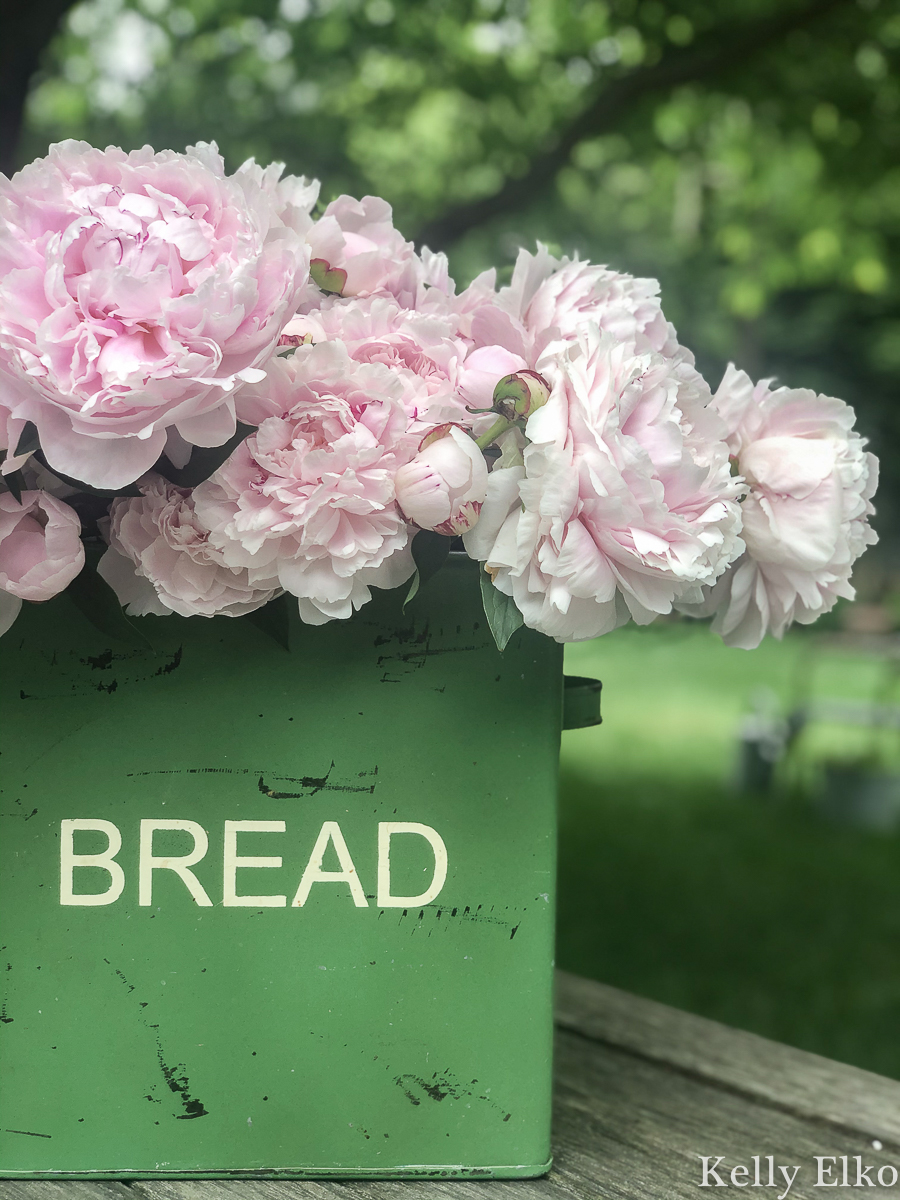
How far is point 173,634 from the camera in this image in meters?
0.58

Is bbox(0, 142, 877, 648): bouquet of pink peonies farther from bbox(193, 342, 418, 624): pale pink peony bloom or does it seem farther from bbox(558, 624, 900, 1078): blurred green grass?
bbox(558, 624, 900, 1078): blurred green grass

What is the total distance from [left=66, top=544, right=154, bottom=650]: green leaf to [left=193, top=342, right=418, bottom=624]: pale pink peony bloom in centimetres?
9

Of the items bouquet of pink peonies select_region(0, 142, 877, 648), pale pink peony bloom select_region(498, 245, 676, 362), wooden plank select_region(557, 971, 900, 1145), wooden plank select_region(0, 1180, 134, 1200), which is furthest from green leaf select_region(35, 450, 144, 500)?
wooden plank select_region(557, 971, 900, 1145)

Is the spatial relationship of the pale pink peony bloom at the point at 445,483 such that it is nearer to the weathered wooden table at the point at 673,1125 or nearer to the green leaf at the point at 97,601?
the green leaf at the point at 97,601

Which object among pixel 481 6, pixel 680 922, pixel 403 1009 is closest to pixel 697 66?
pixel 481 6

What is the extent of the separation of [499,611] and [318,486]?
109 mm

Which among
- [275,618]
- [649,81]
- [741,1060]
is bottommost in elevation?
[741,1060]

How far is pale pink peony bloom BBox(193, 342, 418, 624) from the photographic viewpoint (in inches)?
19.2

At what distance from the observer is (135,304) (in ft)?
1.50

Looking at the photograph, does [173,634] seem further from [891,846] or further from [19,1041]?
[891,846]

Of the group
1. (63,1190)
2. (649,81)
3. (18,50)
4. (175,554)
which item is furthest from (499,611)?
(649,81)

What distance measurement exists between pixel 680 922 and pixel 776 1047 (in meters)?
2.16

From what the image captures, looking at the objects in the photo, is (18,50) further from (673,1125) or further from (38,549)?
(673,1125)

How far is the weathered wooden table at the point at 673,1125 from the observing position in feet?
1.93
